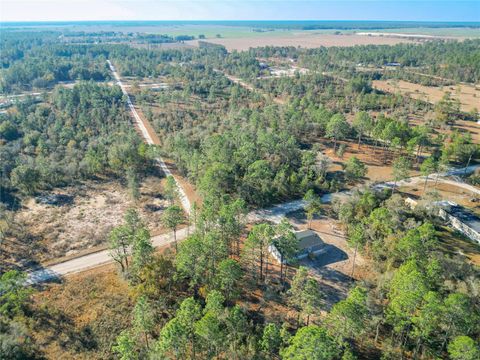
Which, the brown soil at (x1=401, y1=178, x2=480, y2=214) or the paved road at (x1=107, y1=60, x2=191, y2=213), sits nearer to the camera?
the brown soil at (x1=401, y1=178, x2=480, y2=214)

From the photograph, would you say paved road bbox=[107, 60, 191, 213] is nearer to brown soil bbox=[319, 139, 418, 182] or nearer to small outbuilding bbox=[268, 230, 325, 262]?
small outbuilding bbox=[268, 230, 325, 262]

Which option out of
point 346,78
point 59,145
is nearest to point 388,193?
point 59,145

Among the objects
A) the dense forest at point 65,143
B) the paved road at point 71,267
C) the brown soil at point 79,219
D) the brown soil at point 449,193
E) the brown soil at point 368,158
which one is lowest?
the paved road at point 71,267

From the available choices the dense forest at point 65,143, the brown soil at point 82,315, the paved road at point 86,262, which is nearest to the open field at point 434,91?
the paved road at point 86,262

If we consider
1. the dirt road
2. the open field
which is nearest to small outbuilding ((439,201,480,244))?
the dirt road

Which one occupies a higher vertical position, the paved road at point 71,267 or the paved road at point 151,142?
the paved road at point 151,142

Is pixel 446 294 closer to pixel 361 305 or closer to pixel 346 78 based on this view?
pixel 361 305

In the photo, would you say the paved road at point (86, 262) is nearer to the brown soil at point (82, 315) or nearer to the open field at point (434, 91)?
the brown soil at point (82, 315)

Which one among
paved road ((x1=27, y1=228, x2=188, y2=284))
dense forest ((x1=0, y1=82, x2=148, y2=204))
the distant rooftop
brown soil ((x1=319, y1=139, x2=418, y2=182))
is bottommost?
paved road ((x1=27, y1=228, x2=188, y2=284))
